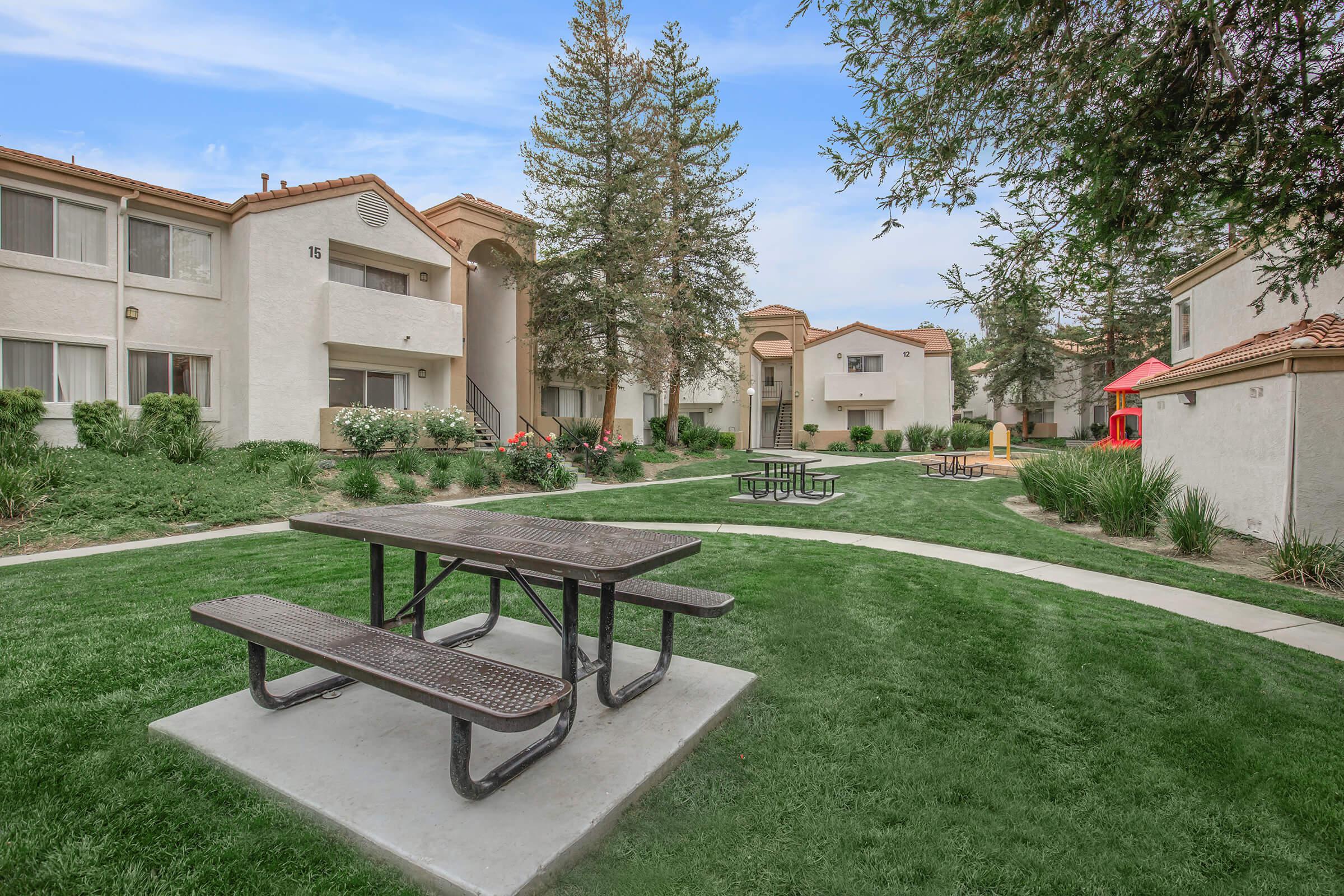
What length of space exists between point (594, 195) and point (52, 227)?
507 inches

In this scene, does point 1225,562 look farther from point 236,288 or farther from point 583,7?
point 583,7

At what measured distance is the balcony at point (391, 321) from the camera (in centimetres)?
1616

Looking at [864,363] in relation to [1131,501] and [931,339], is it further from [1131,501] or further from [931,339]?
[1131,501]

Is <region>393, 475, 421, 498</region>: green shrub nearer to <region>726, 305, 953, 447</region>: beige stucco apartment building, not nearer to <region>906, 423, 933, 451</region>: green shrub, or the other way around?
<region>726, 305, 953, 447</region>: beige stucco apartment building

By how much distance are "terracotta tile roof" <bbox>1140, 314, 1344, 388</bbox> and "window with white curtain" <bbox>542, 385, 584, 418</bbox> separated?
1948cm

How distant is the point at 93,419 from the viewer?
1277 cm

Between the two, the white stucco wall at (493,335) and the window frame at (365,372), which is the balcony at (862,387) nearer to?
the white stucco wall at (493,335)

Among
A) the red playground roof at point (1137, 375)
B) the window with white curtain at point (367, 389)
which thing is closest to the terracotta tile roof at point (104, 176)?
the window with white curtain at point (367, 389)

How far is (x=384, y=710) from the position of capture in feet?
10.6

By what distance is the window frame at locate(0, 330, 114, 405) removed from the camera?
12.6 m

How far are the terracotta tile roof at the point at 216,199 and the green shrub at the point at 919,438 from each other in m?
25.4

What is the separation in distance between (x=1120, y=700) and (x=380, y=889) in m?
3.80

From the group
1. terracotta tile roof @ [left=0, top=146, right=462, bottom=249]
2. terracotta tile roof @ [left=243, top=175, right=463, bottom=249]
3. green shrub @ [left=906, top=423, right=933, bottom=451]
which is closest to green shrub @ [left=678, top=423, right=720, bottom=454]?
green shrub @ [left=906, top=423, right=933, bottom=451]

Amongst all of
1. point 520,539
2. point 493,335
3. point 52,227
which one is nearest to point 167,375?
point 52,227
